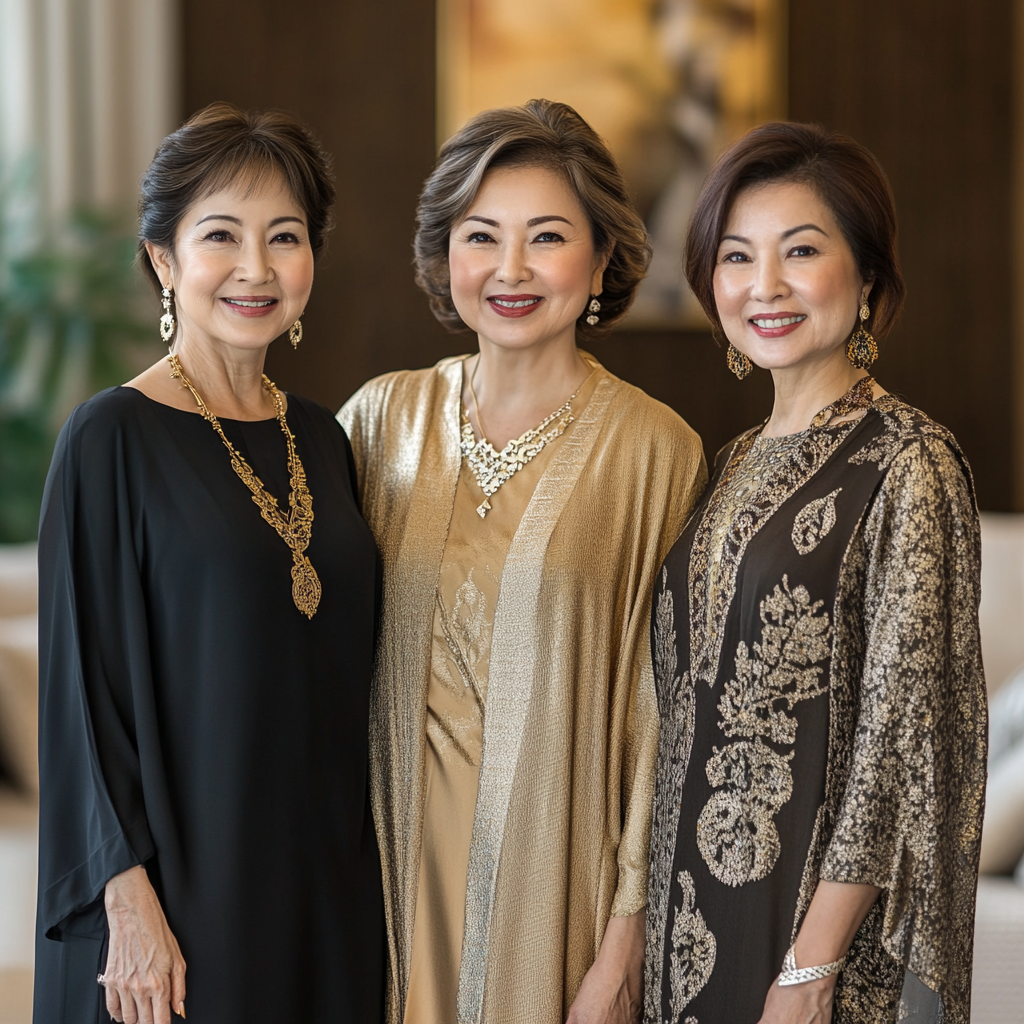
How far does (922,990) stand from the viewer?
5.41 ft

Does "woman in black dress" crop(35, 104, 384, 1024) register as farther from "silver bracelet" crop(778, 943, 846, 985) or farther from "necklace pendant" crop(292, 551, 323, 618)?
"silver bracelet" crop(778, 943, 846, 985)

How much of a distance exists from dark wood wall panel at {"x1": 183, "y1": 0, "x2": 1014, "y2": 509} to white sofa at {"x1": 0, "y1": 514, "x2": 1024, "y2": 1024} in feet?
2.87

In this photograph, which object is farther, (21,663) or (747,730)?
(21,663)

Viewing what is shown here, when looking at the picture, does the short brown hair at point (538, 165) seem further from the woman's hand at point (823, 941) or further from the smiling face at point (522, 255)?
the woman's hand at point (823, 941)

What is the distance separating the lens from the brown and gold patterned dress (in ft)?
5.21

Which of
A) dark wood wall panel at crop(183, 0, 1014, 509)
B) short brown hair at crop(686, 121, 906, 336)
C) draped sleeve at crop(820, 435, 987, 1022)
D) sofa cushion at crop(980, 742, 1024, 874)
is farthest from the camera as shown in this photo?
dark wood wall panel at crop(183, 0, 1014, 509)

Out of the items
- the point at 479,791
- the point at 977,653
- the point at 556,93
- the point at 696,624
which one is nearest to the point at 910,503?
the point at 977,653

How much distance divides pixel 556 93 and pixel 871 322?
9.87 ft

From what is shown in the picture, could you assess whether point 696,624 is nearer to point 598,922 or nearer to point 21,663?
point 598,922

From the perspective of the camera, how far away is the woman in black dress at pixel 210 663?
164cm

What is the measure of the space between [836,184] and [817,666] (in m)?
0.71

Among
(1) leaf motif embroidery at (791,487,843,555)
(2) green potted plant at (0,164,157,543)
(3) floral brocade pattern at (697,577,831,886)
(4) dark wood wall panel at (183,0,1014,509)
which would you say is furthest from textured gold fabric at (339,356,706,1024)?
(4) dark wood wall panel at (183,0,1014,509)

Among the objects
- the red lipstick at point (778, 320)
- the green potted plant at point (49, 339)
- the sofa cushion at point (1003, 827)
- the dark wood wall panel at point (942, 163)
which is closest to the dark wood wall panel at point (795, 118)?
the dark wood wall panel at point (942, 163)

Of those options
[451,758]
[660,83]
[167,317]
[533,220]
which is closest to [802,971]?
[451,758]
